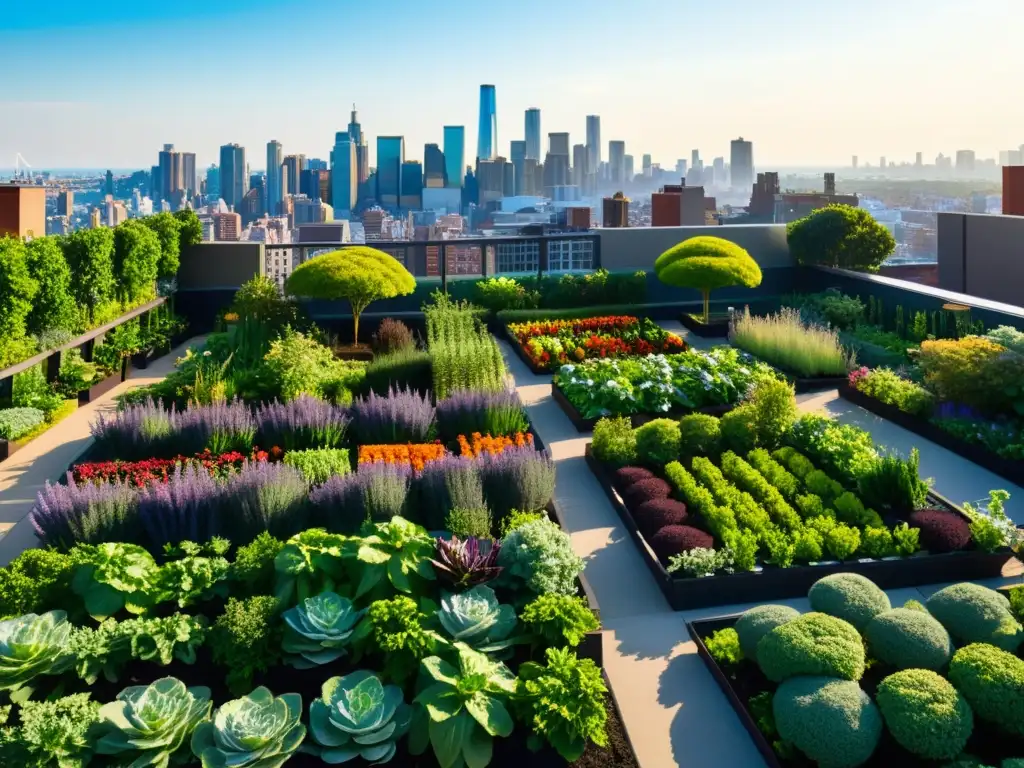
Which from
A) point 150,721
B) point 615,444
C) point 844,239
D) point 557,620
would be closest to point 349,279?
point 615,444

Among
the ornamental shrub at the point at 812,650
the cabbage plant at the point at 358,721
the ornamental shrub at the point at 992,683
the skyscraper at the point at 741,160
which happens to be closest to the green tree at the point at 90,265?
the cabbage plant at the point at 358,721

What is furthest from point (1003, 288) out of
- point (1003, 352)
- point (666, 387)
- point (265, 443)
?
point (265, 443)

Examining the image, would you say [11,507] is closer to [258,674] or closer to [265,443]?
[265,443]

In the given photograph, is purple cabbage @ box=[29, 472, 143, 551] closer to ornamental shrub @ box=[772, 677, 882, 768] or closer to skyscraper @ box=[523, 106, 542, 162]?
ornamental shrub @ box=[772, 677, 882, 768]

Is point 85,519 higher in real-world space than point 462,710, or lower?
higher

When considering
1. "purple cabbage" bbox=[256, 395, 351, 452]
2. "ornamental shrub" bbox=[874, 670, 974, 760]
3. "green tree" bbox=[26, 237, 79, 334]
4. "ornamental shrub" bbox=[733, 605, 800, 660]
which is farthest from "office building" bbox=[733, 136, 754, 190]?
"ornamental shrub" bbox=[874, 670, 974, 760]

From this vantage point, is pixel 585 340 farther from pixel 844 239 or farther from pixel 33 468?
pixel 33 468

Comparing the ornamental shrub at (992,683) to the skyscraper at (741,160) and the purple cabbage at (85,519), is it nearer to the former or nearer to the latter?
the purple cabbage at (85,519)
